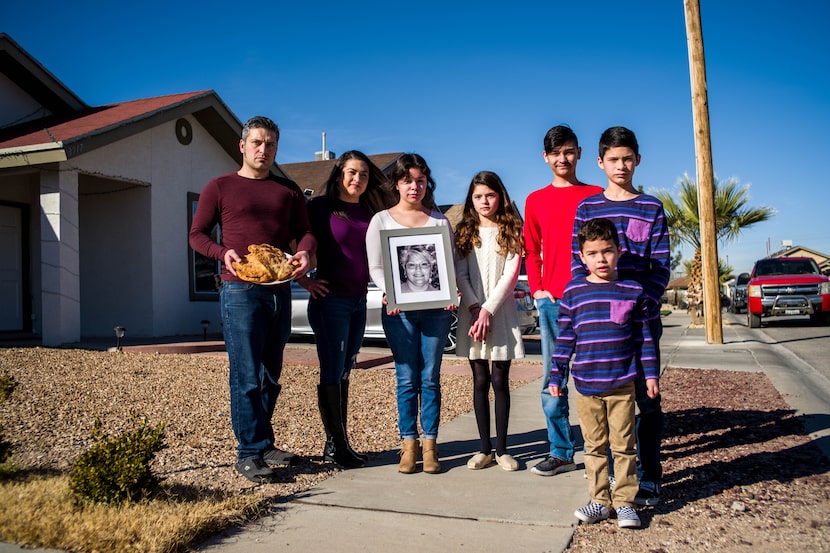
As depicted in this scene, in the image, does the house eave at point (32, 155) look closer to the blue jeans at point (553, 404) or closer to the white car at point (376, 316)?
the white car at point (376, 316)

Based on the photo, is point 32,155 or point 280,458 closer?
point 280,458

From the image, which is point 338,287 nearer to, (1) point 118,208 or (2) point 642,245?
(2) point 642,245

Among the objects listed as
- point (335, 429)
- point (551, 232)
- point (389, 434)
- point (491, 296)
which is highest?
point (551, 232)

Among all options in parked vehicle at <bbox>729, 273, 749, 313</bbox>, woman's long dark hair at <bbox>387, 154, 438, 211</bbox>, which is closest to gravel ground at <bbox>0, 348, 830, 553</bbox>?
woman's long dark hair at <bbox>387, 154, 438, 211</bbox>

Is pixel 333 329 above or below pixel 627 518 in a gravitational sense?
above

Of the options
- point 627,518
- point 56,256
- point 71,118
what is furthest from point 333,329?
point 71,118

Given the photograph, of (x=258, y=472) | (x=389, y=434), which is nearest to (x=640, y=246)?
(x=258, y=472)

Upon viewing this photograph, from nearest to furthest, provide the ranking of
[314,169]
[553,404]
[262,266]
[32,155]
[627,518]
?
[627,518], [262,266], [553,404], [32,155], [314,169]

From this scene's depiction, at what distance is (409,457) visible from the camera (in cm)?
414

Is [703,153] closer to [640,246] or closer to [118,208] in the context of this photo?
[640,246]

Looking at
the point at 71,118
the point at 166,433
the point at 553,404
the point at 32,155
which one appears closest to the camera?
the point at 553,404

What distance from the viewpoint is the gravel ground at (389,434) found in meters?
3.20

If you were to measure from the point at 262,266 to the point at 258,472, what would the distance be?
121 centimetres

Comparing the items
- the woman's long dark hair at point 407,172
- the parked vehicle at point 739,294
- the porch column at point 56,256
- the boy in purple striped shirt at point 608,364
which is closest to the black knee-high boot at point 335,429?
the woman's long dark hair at point 407,172
